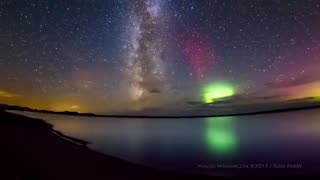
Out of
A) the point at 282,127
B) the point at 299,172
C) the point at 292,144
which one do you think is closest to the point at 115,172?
the point at 299,172

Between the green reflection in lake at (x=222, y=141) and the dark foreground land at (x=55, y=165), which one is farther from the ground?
the green reflection in lake at (x=222, y=141)

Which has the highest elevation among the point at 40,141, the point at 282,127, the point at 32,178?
the point at 282,127

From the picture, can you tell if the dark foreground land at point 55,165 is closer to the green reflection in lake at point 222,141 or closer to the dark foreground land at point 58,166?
the dark foreground land at point 58,166

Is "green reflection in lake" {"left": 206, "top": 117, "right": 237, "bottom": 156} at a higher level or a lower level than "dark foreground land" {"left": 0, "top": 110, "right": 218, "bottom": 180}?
higher

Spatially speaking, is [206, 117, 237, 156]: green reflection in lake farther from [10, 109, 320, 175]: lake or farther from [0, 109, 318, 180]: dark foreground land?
[0, 109, 318, 180]: dark foreground land

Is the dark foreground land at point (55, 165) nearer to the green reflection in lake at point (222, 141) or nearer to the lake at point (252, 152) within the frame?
the lake at point (252, 152)

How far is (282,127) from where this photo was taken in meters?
10.7

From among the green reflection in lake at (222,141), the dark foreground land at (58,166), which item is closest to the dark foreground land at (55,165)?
the dark foreground land at (58,166)

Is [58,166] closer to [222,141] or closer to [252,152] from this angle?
[252,152]

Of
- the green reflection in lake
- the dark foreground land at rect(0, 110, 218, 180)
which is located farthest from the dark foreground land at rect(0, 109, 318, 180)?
the green reflection in lake

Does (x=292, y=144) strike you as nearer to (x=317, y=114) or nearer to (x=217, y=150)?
(x=317, y=114)

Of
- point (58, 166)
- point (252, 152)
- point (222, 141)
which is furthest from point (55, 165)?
point (222, 141)

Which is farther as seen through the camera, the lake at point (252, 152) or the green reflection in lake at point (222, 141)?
the green reflection in lake at point (222, 141)

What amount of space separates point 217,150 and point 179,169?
2204 mm
